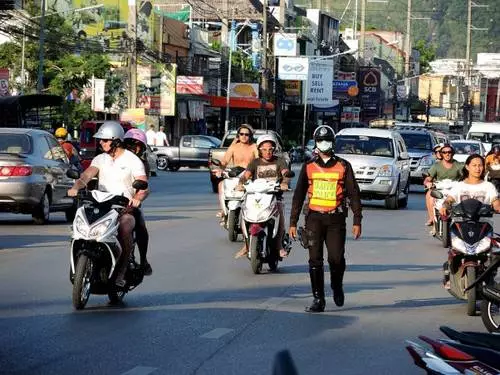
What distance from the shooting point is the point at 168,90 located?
63625 millimetres

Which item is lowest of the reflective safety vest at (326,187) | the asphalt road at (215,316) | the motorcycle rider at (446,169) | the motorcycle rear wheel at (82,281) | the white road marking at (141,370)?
the asphalt road at (215,316)

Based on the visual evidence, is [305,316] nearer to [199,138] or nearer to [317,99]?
[199,138]

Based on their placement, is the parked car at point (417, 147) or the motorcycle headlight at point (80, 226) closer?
the motorcycle headlight at point (80, 226)

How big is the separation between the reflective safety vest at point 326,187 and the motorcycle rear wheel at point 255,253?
2.95 meters

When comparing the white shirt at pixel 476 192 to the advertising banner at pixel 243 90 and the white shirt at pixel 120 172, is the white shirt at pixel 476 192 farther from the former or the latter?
the advertising banner at pixel 243 90

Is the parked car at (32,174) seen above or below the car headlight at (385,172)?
above

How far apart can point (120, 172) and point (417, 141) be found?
97.7 feet

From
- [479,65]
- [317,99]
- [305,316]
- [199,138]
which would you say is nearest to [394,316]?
[305,316]

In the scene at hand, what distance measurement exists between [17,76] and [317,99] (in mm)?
34858

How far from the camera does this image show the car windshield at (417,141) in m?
40.6

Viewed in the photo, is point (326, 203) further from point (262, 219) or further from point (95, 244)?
point (262, 219)

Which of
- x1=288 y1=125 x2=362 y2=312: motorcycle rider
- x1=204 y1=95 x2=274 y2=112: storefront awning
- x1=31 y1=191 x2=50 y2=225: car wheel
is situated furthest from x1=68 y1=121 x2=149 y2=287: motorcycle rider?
x1=204 y1=95 x2=274 y2=112: storefront awning

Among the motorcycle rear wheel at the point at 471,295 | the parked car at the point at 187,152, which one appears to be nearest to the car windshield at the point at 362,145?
the motorcycle rear wheel at the point at 471,295

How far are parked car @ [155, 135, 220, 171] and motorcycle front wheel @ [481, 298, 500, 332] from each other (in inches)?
1602
